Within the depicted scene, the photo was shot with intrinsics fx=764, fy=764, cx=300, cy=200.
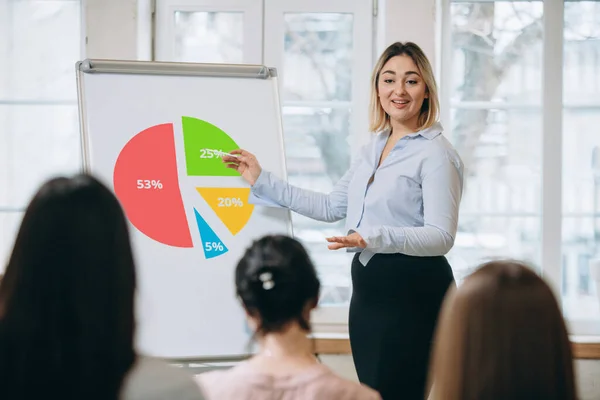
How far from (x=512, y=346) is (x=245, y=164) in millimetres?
1629

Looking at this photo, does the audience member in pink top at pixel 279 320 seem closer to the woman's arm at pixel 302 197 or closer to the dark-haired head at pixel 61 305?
the dark-haired head at pixel 61 305

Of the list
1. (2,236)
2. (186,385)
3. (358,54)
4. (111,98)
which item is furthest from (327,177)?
(186,385)

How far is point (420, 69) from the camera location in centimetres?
219

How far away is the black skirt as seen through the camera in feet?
6.84

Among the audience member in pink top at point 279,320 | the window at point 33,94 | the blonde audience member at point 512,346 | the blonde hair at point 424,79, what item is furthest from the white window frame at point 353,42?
the blonde audience member at point 512,346

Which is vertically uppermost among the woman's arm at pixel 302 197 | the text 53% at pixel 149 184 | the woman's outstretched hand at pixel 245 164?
the woman's outstretched hand at pixel 245 164

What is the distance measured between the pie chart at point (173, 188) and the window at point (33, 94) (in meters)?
1.06

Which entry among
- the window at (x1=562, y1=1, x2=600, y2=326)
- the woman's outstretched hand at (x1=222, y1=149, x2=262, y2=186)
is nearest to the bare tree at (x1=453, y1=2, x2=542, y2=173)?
the window at (x1=562, y1=1, x2=600, y2=326)

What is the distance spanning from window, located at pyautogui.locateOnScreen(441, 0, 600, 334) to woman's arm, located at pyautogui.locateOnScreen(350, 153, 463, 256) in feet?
4.01

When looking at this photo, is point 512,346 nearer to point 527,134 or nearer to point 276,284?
point 276,284

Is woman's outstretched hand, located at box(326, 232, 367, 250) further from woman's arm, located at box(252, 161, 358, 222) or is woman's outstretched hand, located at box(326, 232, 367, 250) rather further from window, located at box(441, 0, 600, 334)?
window, located at box(441, 0, 600, 334)

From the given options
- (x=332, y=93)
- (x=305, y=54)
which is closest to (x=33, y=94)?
(x=305, y=54)

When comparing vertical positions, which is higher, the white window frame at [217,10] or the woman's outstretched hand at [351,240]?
the white window frame at [217,10]

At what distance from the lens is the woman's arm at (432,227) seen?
2.02m
